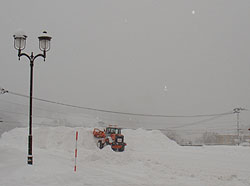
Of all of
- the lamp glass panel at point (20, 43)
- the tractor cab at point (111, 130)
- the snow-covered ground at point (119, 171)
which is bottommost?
the snow-covered ground at point (119, 171)

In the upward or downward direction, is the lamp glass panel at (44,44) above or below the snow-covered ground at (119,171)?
above

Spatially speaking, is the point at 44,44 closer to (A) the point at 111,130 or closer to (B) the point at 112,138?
(B) the point at 112,138

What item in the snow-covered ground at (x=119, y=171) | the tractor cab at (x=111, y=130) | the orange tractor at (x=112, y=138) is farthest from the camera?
the tractor cab at (x=111, y=130)

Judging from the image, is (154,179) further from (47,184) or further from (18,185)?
(18,185)

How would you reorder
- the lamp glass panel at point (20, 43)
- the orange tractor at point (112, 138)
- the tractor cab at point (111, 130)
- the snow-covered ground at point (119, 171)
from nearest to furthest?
1. the snow-covered ground at point (119, 171)
2. the lamp glass panel at point (20, 43)
3. the orange tractor at point (112, 138)
4. the tractor cab at point (111, 130)

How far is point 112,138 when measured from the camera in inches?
898

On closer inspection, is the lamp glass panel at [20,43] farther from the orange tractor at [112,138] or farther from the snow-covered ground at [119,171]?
the orange tractor at [112,138]

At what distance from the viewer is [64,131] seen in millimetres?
26672

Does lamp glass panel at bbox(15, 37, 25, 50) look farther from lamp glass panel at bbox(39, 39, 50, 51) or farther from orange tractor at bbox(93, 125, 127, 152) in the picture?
orange tractor at bbox(93, 125, 127, 152)

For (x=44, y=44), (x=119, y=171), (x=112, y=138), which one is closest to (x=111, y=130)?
(x=112, y=138)

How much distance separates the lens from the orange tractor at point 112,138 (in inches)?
870

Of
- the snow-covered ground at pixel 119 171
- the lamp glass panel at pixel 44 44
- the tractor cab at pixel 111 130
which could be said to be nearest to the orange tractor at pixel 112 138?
the tractor cab at pixel 111 130

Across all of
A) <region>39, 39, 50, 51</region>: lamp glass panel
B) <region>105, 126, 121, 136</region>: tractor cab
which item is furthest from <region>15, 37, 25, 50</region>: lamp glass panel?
<region>105, 126, 121, 136</region>: tractor cab

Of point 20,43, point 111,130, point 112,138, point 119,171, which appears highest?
point 20,43
